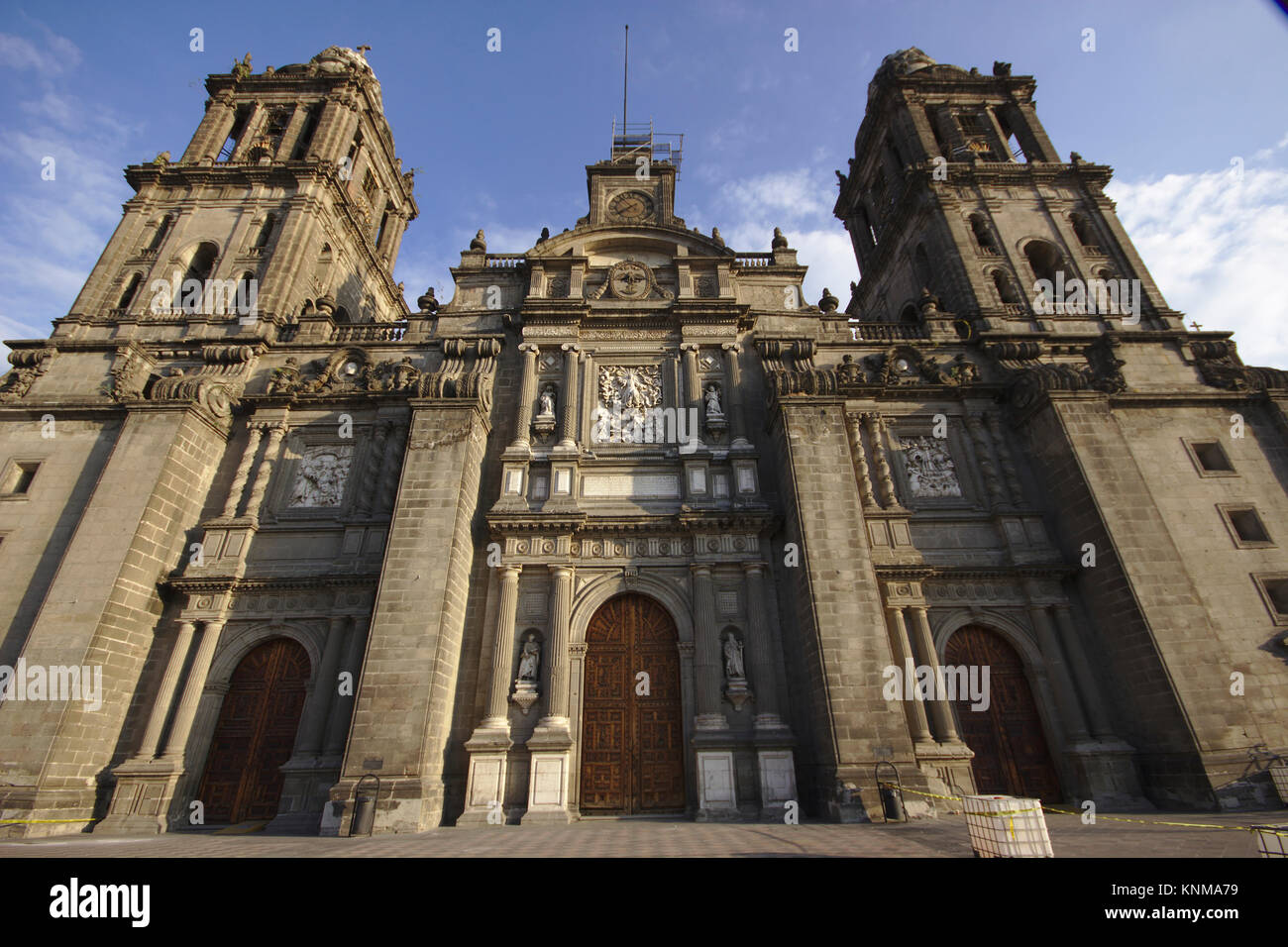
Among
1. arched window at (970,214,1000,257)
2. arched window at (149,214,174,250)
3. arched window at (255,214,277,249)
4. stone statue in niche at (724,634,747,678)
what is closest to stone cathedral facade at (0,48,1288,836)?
stone statue in niche at (724,634,747,678)

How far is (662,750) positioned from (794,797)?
333 centimetres

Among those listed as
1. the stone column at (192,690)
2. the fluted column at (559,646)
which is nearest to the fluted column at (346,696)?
the stone column at (192,690)

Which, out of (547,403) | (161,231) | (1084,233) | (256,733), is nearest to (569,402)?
(547,403)

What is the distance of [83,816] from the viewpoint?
1344 centimetres

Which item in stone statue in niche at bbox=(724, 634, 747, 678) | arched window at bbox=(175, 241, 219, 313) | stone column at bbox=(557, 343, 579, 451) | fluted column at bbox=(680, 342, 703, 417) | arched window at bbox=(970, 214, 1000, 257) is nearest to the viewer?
stone statue in niche at bbox=(724, 634, 747, 678)

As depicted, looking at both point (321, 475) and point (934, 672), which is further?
point (321, 475)

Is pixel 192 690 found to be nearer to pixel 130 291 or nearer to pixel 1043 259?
pixel 130 291

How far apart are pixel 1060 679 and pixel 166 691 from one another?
23131mm

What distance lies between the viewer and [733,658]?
50.4 feet

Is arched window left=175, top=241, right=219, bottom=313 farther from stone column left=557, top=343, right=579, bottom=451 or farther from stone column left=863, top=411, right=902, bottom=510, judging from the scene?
stone column left=863, top=411, right=902, bottom=510

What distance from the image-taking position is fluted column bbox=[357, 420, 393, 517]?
1753 cm

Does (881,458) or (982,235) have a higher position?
(982,235)

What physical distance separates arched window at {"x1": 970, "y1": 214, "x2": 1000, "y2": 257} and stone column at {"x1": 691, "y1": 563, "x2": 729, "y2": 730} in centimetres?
1897
